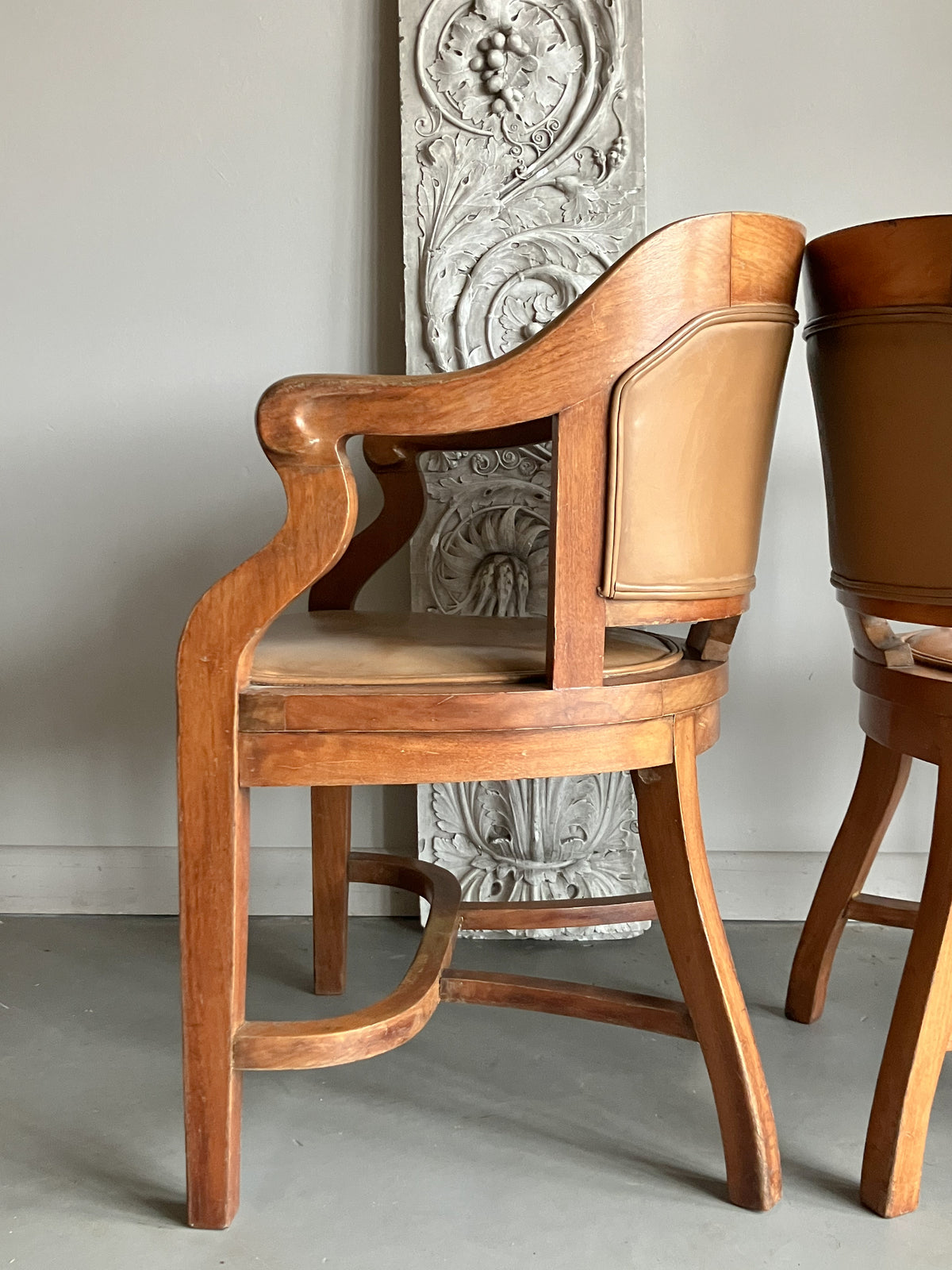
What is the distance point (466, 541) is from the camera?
1.86 metres

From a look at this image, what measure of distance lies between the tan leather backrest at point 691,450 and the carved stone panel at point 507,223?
2.30ft

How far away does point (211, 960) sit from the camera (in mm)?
1102

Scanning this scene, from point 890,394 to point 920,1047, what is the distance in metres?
0.73

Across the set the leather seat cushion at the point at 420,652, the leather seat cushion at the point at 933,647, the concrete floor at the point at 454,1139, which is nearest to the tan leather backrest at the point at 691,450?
the leather seat cushion at the point at 420,652

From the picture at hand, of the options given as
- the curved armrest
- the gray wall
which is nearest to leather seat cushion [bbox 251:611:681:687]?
the curved armrest

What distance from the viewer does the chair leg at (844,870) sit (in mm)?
1510

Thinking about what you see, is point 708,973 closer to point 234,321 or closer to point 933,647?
point 933,647

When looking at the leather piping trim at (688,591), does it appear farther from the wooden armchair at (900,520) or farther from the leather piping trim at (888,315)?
the leather piping trim at (888,315)

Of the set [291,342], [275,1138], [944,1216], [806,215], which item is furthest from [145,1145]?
[806,215]

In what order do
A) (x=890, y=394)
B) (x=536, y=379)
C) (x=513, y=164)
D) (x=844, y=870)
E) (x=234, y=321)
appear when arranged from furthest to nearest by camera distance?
(x=234, y=321) < (x=513, y=164) < (x=844, y=870) < (x=890, y=394) < (x=536, y=379)

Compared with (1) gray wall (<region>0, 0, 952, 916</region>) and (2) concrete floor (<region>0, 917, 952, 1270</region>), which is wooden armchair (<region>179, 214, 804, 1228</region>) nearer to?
(2) concrete floor (<region>0, 917, 952, 1270</region>)

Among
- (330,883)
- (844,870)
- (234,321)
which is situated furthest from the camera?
(234,321)

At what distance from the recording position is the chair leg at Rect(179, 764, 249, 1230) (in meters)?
1.09

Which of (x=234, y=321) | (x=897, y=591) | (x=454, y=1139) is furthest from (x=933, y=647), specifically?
(x=234, y=321)
